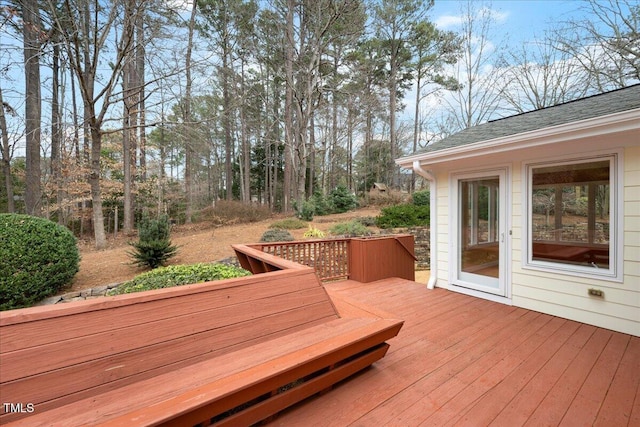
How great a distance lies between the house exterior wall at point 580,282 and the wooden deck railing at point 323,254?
1871 millimetres

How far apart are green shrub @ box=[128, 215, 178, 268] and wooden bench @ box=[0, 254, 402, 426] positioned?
4.45 metres

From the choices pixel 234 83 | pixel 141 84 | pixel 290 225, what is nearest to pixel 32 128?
pixel 141 84

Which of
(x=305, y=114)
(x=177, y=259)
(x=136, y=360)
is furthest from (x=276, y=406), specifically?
(x=305, y=114)

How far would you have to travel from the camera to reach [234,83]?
1056 cm

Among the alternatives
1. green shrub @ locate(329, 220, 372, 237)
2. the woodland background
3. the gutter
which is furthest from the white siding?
the woodland background

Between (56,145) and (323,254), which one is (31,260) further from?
(56,145)

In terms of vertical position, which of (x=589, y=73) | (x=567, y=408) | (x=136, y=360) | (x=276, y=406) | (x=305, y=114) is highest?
(x=589, y=73)

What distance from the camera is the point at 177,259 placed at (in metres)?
6.09

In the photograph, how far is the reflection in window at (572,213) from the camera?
9.62 ft

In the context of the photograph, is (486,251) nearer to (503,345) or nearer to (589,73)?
(503,345)

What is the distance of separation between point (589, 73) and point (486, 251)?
10.7 metres

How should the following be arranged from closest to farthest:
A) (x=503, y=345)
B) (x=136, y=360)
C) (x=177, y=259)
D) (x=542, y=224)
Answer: (x=136, y=360) < (x=503, y=345) < (x=542, y=224) < (x=177, y=259)

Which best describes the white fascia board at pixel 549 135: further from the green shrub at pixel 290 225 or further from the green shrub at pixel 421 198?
the green shrub at pixel 421 198

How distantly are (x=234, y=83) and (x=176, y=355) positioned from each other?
11.1m
